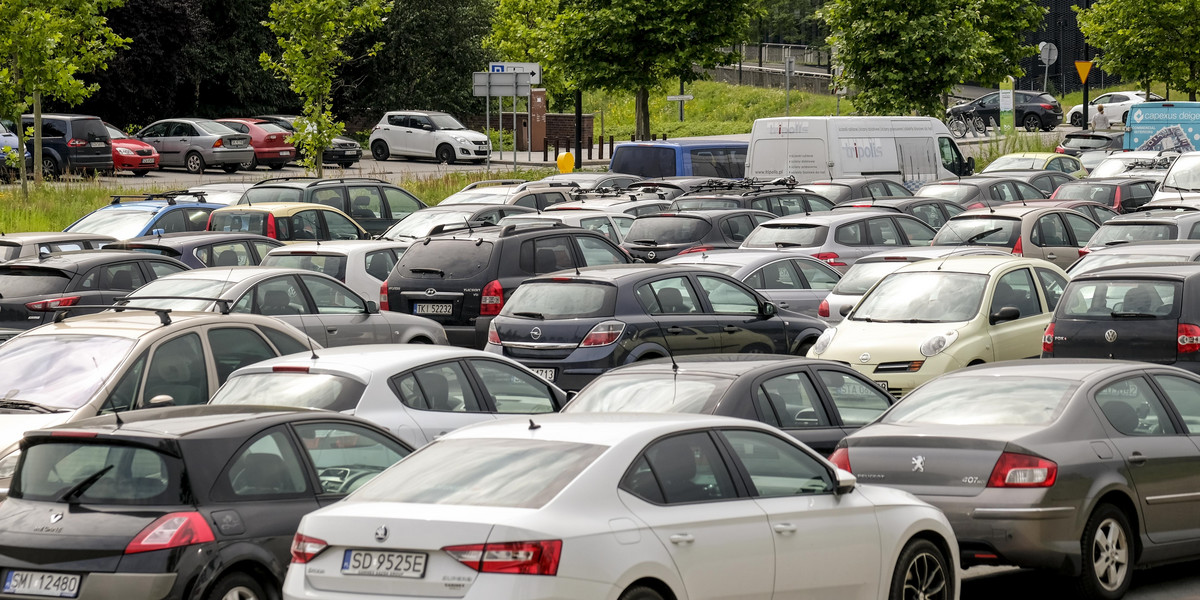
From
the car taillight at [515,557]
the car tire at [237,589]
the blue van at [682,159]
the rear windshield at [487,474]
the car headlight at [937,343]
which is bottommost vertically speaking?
the car tire at [237,589]

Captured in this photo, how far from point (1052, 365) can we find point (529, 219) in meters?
13.3

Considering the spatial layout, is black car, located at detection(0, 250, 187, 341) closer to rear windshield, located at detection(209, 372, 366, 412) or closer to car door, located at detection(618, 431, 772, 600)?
rear windshield, located at detection(209, 372, 366, 412)

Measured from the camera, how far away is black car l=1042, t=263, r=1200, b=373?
13.2 m

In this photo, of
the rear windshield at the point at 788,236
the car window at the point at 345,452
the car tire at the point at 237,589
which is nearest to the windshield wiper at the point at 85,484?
the car tire at the point at 237,589

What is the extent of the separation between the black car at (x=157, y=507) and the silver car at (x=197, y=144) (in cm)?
4130

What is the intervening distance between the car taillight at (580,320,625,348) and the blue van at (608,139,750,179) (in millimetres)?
19143

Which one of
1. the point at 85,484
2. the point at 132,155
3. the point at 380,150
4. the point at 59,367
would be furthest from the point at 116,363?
the point at 380,150

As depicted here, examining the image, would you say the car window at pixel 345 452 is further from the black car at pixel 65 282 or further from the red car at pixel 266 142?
the red car at pixel 266 142

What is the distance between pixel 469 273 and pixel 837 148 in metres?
13.7

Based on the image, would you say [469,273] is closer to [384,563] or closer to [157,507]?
[157,507]

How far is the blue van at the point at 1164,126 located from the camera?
40.4 m

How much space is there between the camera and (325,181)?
86.2ft

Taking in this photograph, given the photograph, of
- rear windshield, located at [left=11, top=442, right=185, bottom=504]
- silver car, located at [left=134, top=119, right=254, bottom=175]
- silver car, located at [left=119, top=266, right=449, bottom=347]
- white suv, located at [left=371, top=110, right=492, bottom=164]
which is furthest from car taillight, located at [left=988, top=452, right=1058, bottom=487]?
white suv, located at [left=371, top=110, right=492, bottom=164]

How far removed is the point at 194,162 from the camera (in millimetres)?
48312
